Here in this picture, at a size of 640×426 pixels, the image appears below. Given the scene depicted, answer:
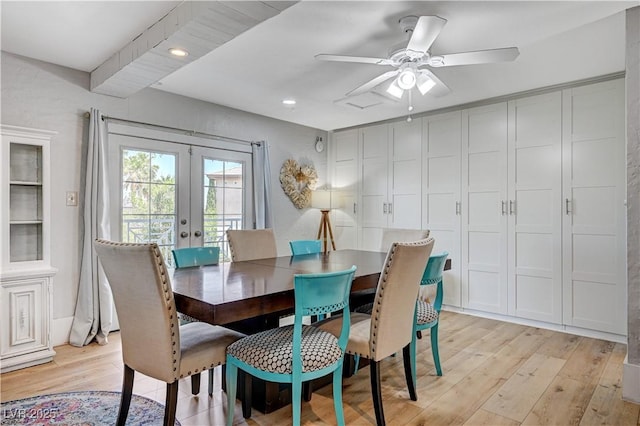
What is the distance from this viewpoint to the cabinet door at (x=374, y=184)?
508 cm

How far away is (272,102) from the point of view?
167 inches

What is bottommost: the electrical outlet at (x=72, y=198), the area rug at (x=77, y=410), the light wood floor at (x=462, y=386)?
the light wood floor at (x=462, y=386)

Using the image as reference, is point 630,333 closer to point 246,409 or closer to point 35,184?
point 246,409

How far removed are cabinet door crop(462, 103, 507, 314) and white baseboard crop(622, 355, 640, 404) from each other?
1682mm

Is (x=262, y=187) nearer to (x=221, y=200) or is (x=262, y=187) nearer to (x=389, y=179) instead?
(x=221, y=200)

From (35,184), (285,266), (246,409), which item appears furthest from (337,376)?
(35,184)

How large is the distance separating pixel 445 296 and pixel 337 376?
293 cm

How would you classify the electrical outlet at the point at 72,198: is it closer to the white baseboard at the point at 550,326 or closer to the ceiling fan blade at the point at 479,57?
the ceiling fan blade at the point at 479,57

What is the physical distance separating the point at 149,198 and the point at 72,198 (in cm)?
67

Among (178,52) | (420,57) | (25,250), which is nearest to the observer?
(420,57)

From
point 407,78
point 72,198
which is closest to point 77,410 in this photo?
point 72,198

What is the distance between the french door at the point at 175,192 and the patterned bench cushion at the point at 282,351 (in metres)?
2.34

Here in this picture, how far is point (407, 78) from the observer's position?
98.2 inches

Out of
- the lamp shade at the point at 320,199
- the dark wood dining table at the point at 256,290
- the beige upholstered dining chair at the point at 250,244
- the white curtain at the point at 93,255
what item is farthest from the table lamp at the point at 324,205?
the white curtain at the point at 93,255
